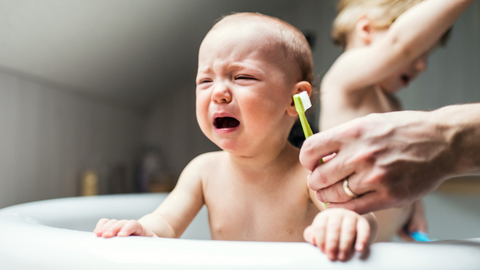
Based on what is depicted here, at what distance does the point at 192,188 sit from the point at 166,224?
124 mm

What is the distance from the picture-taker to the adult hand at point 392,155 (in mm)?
412

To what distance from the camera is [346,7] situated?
1.24 meters

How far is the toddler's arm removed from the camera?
0.35 metres

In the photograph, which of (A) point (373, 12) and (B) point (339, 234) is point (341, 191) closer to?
(B) point (339, 234)

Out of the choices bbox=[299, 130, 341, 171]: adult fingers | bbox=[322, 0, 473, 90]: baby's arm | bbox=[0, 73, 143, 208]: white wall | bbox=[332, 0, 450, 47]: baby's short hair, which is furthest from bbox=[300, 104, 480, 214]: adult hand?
bbox=[0, 73, 143, 208]: white wall

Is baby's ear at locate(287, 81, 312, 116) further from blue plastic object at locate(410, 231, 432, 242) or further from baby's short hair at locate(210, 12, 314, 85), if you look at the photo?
blue plastic object at locate(410, 231, 432, 242)

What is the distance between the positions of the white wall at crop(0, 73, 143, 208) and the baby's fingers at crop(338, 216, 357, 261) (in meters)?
1.31

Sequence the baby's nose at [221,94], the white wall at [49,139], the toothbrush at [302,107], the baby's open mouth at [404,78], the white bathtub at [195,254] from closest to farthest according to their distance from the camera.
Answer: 1. the white bathtub at [195,254]
2. the toothbrush at [302,107]
3. the baby's nose at [221,94]
4. the baby's open mouth at [404,78]
5. the white wall at [49,139]

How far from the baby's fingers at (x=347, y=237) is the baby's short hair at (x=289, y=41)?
369 mm

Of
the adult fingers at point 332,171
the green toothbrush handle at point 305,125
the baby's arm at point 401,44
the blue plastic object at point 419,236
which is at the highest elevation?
the baby's arm at point 401,44

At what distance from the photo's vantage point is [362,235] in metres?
0.37

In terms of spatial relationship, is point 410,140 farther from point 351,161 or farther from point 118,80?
point 118,80

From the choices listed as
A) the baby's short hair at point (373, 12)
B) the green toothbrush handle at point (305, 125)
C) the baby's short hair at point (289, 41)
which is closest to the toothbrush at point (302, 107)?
the green toothbrush handle at point (305, 125)

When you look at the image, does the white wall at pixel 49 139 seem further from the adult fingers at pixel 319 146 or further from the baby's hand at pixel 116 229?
the adult fingers at pixel 319 146
